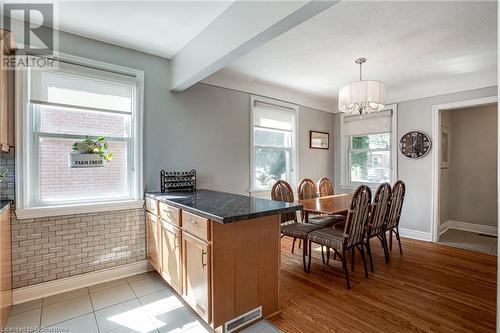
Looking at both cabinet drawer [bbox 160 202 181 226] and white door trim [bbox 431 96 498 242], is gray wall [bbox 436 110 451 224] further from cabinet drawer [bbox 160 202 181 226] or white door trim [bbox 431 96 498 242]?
cabinet drawer [bbox 160 202 181 226]

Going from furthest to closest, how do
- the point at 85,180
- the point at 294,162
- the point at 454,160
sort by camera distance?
1. the point at 454,160
2. the point at 294,162
3. the point at 85,180

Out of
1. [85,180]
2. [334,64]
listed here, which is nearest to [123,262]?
[85,180]

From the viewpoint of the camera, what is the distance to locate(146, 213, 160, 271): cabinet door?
101 inches

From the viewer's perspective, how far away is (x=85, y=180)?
8.43 ft

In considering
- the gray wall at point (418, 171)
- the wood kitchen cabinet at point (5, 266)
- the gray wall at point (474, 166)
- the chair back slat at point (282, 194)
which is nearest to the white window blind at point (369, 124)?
the gray wall at point (418, 171)

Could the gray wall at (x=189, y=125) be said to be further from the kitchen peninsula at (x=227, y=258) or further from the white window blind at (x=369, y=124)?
the white window blind at (x=369, y=124)

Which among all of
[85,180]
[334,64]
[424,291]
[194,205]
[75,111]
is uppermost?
[334,64]

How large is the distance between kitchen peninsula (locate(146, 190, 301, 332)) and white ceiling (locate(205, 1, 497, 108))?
5.50 feet

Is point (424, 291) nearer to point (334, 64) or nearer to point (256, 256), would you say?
point (256, 256)

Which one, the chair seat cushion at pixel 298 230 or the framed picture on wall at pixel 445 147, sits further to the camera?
the framed picture on wall at pixel 445 147

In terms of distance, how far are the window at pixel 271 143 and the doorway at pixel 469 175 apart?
242 cm

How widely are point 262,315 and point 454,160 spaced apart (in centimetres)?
498

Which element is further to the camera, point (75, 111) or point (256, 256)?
point (75, 111)

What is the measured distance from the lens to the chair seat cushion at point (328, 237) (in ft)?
8.28
